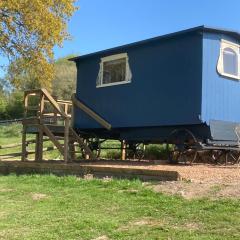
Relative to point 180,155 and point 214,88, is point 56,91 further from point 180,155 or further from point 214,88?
point 214,88

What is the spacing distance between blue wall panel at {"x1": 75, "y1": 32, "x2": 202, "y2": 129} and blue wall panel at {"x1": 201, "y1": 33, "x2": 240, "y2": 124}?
0.16 metres

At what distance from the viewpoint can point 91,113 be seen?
15.4 metres

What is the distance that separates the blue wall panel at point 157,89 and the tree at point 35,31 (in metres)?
2.37

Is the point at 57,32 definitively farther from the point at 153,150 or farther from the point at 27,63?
the point at 153,150

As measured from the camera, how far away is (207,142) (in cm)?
1301

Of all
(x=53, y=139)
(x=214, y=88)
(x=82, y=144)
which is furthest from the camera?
(x=82, y=144)

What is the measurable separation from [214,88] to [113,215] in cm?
629

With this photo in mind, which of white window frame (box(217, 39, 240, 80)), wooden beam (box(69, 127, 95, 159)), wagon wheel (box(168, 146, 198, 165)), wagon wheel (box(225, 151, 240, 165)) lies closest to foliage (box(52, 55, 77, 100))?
wooden beam (box(69, 127, 95, 159))

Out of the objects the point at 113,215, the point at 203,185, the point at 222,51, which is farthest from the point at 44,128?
the point at 113,215

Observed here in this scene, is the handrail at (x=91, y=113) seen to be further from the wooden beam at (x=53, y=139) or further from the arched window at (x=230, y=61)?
the arched window at (x=230, y=61)

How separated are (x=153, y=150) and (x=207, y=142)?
544cm

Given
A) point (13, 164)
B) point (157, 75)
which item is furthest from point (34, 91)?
point (157, 75)

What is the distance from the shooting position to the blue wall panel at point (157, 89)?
1285 cm

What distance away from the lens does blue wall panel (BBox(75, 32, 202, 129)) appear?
42.2 ft
